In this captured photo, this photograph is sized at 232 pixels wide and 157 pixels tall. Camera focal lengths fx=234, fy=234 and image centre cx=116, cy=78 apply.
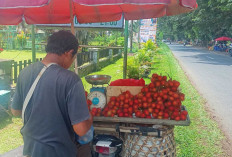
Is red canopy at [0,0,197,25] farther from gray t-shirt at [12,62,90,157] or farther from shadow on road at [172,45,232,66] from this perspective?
shadow on road at [172,45,232,66]

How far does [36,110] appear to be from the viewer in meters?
1.87

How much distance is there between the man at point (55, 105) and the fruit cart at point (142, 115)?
1044 millimetres

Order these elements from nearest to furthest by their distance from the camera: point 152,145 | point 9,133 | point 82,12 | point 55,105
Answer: point 55,105, point 152,145, point 82,12, point 9,133

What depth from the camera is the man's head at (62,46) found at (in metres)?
1.95

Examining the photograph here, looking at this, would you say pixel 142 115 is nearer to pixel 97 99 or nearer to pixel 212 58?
pixel 97 99

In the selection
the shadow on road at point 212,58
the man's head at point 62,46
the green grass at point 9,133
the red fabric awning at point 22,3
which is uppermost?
the red fabric awning at point 22,3

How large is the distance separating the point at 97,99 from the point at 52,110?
4.27 ft

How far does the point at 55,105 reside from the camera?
1853mm

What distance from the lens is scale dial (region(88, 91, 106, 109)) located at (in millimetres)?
3135

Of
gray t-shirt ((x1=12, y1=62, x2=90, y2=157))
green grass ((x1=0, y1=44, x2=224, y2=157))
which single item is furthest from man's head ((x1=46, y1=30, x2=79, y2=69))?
green grass ((x1=0, y1=44, x2=224, y2=157))

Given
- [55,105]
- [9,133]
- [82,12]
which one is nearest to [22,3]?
[55,105]

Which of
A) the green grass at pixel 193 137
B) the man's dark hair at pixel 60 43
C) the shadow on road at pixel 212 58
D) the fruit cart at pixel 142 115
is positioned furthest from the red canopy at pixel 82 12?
the shadow on road at pixel 212 58

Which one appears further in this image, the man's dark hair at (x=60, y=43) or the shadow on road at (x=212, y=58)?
the shadow on road at (x=212, y=58)

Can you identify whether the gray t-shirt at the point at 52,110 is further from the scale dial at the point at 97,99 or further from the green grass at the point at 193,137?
the green grass at the point at 193,137
